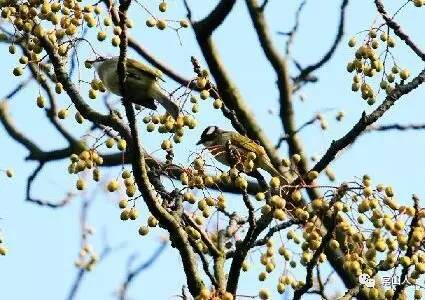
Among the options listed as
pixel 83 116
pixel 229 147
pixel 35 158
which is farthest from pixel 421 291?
pixel 35 158

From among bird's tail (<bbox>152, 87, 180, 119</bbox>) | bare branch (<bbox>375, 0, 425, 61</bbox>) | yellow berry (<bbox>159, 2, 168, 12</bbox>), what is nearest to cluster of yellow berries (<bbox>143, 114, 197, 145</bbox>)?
bird's tail (<bbox>152, 87, 180, 119</bbox>)

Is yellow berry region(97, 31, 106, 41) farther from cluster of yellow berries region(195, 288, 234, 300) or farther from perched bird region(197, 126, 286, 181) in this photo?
cluster of yellow berries region(195, 288, 234, 300)

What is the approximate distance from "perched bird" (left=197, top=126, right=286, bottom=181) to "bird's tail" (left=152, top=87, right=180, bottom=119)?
27 cm

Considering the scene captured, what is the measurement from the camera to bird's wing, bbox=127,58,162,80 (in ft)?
21.8

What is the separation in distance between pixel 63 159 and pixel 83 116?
4.89 meters

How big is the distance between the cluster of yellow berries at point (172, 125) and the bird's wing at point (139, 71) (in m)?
1.37

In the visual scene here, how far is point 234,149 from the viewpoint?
16.4 feet

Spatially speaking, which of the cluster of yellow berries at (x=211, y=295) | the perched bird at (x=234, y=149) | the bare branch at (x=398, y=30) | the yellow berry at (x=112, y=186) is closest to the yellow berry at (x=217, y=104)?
the perched bird at (x=234, y=149)

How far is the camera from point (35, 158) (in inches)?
378

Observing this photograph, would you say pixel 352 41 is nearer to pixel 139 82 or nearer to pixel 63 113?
pixel 139 82

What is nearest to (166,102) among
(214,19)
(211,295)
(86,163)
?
(86,163)

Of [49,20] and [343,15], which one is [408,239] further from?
[343,15]

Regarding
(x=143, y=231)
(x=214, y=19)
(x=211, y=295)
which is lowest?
(x=211, y=295)

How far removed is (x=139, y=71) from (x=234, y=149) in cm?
191
